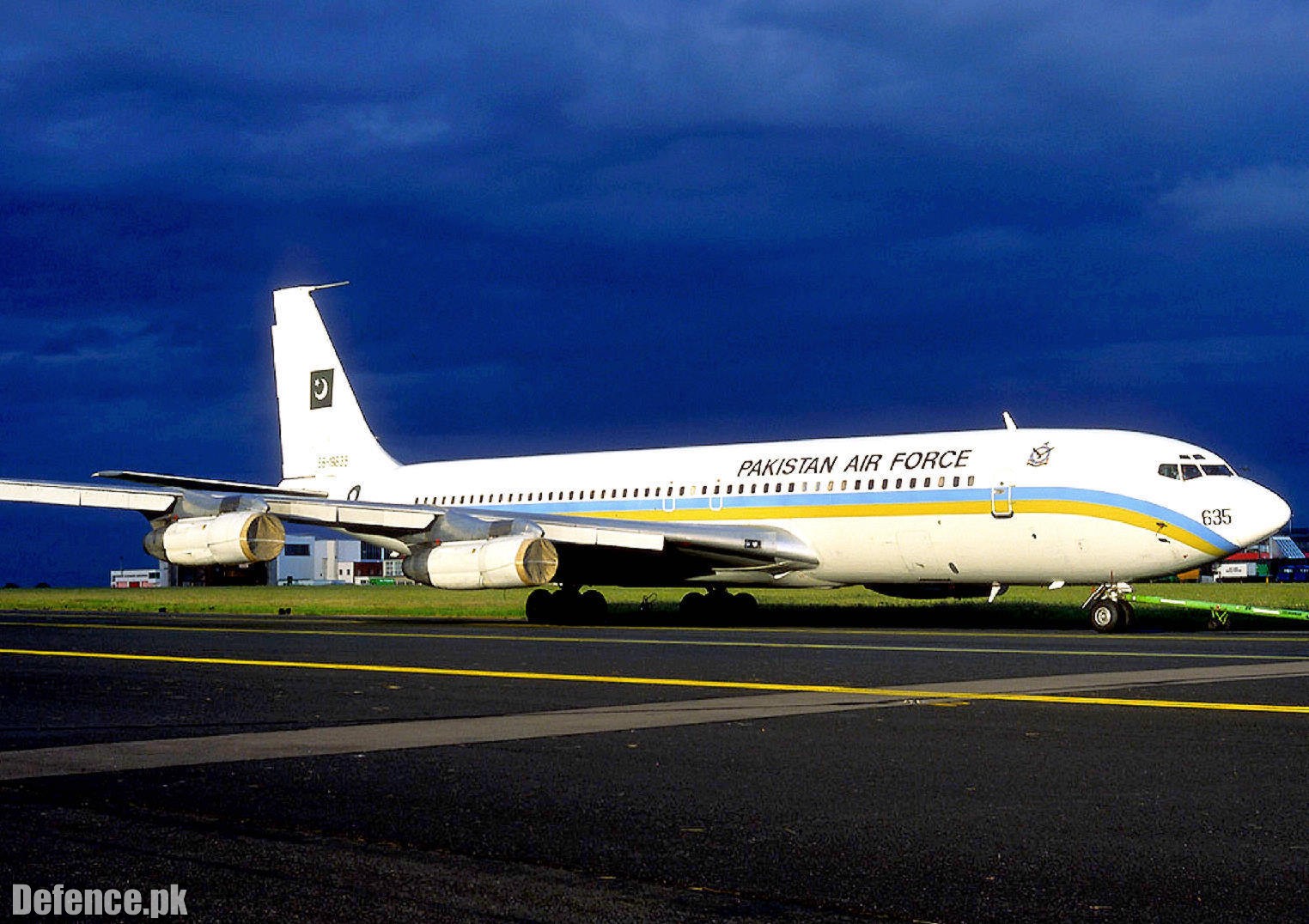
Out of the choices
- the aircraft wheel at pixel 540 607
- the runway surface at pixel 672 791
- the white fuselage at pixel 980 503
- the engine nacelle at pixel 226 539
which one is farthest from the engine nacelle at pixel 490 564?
the runway surface at pixel 672 791

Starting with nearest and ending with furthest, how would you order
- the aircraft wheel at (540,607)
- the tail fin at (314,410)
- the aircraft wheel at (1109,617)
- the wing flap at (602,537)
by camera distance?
1. the aircraft wheel at (1109,617)
2. the wing flap at (602,537)
3. the aircraft wheel at (540,607)
4. the tail fin at (314,410)

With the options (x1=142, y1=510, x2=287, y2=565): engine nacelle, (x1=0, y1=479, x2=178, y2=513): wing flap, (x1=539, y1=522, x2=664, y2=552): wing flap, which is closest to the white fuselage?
(x1=539, y1=522, x2=664, y2=552): wing flap

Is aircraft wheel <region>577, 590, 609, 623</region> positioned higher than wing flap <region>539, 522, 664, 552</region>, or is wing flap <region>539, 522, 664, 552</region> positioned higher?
wing flap <region>539, 522, 664, 552</region>

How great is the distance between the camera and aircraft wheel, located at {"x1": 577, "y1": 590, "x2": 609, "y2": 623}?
35188 mm

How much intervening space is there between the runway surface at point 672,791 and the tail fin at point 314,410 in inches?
1027

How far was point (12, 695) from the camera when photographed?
15102 millimetres

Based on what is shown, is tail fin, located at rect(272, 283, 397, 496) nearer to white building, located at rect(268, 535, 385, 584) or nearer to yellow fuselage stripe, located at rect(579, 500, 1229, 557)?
yellow fuselage stripe, located at rect(579, 500, 1229, 557)

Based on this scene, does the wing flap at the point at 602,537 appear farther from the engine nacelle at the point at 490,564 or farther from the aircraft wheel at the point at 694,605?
the aircraft wheel at the point at 694,605

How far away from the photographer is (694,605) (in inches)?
1485

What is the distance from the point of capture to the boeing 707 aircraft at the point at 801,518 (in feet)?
92.6

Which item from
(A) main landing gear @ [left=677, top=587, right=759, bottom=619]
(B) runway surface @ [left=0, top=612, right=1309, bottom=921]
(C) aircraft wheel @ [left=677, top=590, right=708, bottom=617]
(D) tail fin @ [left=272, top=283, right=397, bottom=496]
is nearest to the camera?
(B) runway surface @ [left=0, top=612, right=1309, bottom=921]

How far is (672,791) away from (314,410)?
37.4 m

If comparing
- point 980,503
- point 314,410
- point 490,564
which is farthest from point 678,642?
point 314,410

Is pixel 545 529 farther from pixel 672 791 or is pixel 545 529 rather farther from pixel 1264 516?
pixel 672 791
